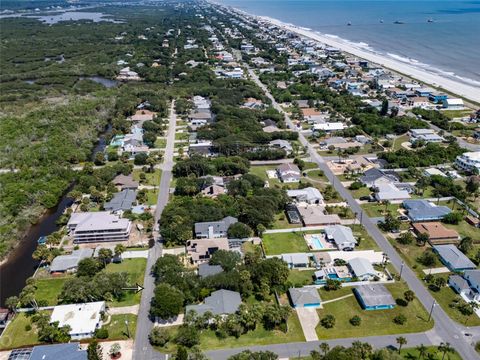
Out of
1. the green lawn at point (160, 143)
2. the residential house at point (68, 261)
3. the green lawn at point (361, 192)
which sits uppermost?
the residential house at point (68, 261)

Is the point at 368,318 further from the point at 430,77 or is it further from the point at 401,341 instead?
the point at 430,77

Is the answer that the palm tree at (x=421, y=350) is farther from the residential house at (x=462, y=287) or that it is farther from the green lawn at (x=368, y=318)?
the residential house at (x=462, y=287)

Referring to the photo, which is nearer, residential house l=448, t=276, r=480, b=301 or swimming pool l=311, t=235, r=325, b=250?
residential house l=448, t=276, r=480, b=301

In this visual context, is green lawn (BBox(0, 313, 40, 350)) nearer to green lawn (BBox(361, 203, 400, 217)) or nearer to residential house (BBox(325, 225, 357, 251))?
residential house (BBox(325, 225, 357, 251))

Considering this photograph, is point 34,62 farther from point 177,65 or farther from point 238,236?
point 238,236

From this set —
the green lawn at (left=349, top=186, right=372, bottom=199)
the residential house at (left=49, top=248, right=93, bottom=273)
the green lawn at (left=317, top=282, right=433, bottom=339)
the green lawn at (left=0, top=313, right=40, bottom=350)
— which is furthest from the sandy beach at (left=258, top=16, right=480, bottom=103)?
the green lawn at (left=0, top=313, right=40, bottom=350)

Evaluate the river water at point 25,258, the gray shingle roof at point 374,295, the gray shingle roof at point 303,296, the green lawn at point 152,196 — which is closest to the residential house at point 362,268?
the gray shingle roof at point 374,295

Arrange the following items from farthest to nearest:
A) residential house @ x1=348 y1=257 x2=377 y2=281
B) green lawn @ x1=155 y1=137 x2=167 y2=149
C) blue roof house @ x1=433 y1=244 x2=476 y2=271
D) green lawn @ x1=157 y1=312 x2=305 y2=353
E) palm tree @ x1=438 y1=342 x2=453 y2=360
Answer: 1. green lawn @ x1=155 y1=137 x2=167 y2=149
2. blue roof house @ x1=433 y1=244 x2=476 y2=271
3. residential house @ x1=348 y1=257 x2=377 y2=281
4. green lawn @ x1=157 y1=312 x2=305 y2=353
5. palm tree @ x1=438 y1=342 x2=453 y2=360

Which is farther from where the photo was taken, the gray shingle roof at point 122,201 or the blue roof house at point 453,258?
the gray shingle roof at point 122,201
